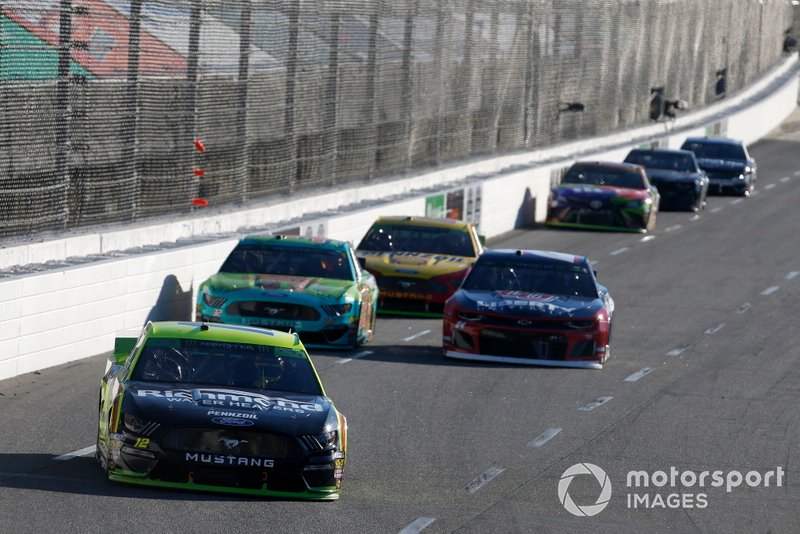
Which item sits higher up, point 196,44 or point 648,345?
point 196,44

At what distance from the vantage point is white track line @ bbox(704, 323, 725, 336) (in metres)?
19.7

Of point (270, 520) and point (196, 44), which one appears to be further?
point (196, 44)

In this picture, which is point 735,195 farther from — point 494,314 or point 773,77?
point 773,77

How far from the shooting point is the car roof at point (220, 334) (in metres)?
10.8

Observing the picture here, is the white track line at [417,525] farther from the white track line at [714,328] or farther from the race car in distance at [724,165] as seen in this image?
the race car in distance at [724,165]

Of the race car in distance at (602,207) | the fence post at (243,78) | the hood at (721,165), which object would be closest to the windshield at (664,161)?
the hood at (721,165)

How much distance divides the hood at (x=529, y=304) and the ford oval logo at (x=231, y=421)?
7.29 metres

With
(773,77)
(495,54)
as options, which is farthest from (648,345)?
(773,77)

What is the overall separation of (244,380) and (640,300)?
507 inches

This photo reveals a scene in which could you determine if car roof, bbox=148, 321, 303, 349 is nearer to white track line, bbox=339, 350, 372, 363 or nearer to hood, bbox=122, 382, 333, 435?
hood, bbox=122, 382, 333, 435

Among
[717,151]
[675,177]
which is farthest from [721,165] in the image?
[675,177]

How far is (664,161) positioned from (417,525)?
1110 inches

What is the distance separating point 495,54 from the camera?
34.4 m

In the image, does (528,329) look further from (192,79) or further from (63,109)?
(192,79)
